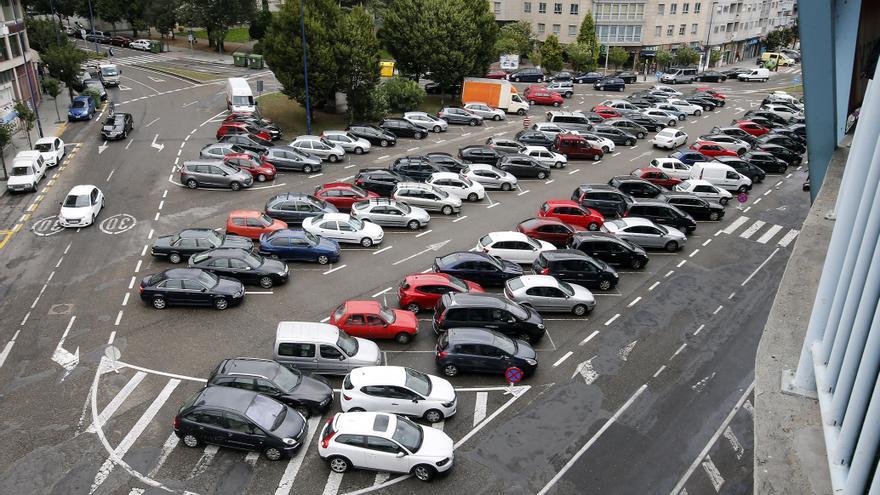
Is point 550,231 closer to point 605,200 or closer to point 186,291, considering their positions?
point 605,200

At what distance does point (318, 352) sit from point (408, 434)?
462 centimetres

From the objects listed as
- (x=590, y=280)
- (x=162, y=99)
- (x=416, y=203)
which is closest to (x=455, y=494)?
(x=590, y=280)

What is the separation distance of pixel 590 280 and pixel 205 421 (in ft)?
50.7

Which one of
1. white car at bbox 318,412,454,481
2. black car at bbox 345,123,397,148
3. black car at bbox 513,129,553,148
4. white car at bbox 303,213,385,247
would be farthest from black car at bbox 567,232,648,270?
black car at bbox 345,123,397,148

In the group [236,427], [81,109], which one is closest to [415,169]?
[236,427]

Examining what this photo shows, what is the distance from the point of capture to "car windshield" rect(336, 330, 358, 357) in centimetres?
1998

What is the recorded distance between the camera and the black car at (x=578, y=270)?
25812 mm

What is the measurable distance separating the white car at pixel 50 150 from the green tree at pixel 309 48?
51.4 ft

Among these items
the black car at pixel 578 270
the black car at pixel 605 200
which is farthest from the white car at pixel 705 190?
the black car at pixel 578 270

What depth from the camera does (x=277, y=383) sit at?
18.1 meters

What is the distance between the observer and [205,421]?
16594 millimetres

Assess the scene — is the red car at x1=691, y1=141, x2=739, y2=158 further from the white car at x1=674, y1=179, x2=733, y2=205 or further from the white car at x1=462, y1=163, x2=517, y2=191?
the white car at x1=462, y1=163, x2=517, y2=191

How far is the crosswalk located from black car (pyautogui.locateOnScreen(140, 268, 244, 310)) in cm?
2355

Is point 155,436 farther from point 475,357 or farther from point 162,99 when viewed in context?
point 162,99
